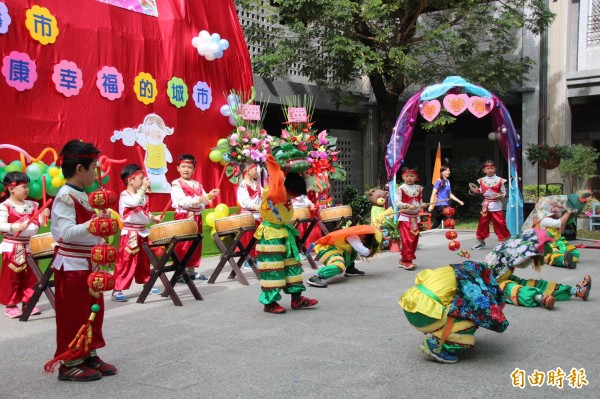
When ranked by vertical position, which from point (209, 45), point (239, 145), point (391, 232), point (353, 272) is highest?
point (209, 45)

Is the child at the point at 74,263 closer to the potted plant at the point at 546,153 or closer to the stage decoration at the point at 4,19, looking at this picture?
the stage decoration at the point at 4,19

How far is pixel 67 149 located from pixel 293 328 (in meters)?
2.42

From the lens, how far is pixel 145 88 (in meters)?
9.59

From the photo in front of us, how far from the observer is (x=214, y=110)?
1079 cm

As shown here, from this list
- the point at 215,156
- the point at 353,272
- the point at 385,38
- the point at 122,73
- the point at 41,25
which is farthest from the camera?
the point at 385,38

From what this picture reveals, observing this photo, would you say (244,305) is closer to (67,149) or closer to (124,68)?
(67,149)

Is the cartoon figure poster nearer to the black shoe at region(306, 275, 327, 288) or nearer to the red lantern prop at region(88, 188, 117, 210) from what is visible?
the black shoe at region(306, 275, 327, 288)

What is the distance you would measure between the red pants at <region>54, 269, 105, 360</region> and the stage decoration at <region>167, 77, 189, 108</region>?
610cm

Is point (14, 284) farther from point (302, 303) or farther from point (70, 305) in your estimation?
point (302, 303)

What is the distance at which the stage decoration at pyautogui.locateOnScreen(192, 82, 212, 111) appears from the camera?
1046cm

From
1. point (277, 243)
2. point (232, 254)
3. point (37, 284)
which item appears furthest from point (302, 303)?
point (37, 284)

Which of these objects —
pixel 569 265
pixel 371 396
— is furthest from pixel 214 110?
pixel 371 396

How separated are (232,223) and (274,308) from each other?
206 centimetres

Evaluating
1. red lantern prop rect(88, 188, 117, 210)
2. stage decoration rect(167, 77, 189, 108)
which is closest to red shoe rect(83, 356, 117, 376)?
red lantern prop rect(88, 188, 117, 210)
